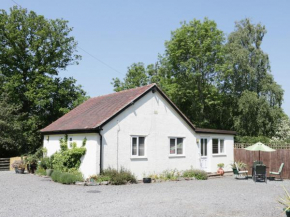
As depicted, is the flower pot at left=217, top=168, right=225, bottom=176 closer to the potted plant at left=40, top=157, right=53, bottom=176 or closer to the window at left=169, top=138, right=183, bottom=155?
the window at left=169, top=138, right=183, bottom=155

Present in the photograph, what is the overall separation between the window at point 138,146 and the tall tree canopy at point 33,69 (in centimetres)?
1789

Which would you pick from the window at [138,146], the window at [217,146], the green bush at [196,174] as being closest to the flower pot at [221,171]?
the window at [217,146]

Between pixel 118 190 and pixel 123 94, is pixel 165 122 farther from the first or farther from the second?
pixel 118 190

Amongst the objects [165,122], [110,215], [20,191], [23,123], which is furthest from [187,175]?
[23,123]

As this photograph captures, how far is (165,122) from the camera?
2219cm

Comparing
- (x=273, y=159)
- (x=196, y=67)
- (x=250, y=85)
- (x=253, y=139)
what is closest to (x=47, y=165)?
(x=273, y=159)

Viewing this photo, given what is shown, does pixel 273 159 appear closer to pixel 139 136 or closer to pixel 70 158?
pixel 139 136

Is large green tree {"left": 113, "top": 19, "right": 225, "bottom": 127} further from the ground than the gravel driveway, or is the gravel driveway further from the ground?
large green tree {"left": 113, "top": 19, "right": 225, "bottom": 127}

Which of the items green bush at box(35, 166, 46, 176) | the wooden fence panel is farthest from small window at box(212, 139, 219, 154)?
green bush at box(35, 166, 46, 176)

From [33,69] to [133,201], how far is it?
2911 cm

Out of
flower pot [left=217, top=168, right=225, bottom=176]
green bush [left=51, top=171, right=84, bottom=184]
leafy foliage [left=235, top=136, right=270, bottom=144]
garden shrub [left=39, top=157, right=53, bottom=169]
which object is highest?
leafy foliage [left=235, top=136, right=270, bottom=144]

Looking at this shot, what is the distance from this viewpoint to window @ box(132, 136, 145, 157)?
67.0 ft

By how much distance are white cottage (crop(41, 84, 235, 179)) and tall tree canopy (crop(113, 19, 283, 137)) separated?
47.1 feet

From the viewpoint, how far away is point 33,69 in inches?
1483
